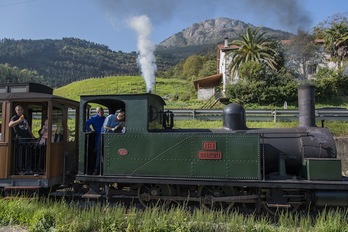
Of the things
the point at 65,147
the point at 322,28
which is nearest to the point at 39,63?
the point at 322,28

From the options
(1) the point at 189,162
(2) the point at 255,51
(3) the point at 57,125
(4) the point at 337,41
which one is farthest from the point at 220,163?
(4) the point at 337,41

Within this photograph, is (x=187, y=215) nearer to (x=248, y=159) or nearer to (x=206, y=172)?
(x=206, y=172)

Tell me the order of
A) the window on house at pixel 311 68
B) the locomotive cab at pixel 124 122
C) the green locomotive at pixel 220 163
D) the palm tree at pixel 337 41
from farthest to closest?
1. the window on house at pixel 311 68
2. the palm tree at pixel 337 41
3. the locomotive cab at pixel 124 122
4. the green locomotive at pixel 220 163

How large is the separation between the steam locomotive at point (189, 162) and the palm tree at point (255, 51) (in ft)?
89.8

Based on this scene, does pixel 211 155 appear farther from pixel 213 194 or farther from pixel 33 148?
pixel 33 148

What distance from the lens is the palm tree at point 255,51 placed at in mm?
34594

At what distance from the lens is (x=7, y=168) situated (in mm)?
7336

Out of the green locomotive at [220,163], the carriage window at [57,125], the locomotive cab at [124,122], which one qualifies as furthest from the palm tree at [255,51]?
the carriage window at [57,125]

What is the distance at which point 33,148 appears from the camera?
24.8 feet

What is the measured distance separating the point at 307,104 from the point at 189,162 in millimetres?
2822

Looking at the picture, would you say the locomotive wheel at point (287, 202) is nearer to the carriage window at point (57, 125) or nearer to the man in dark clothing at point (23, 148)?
the carriage window at point (57, 125)

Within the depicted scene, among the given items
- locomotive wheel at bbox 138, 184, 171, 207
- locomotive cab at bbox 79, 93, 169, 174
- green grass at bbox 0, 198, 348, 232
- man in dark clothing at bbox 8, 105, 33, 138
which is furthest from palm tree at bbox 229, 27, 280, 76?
green grass at bbox 0, 198, 348, 232

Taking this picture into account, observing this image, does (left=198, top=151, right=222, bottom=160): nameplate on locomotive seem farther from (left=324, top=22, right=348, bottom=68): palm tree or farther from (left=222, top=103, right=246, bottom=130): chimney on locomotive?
(left=324, top=22, right=348, bottom=68): palm tree

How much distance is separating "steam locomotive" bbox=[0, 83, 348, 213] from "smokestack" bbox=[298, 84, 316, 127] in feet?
0.07
